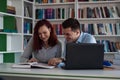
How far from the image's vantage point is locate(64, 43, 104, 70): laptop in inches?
80.2

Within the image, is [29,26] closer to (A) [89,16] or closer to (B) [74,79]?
(A) [89,16]

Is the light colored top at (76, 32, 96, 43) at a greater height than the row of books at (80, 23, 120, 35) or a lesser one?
lesser

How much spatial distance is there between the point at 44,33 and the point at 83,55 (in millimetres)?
831

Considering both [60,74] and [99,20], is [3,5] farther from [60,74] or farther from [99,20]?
[60,74]

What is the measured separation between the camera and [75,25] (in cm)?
261

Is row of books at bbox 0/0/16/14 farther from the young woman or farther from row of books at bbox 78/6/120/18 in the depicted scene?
the young woman

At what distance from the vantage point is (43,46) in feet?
9.32

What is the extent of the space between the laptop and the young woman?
72 centimetres

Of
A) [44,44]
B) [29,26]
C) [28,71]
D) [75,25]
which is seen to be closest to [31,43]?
[44,44]

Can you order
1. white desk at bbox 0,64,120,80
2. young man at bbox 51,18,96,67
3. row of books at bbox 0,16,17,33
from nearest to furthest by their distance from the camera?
white desk at bbox 0,64,120,80 → young man at bbox 51,18,96,67 → row of books at bbox 0,16,17,33

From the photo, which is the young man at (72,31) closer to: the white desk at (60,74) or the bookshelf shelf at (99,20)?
the white desk at (60,74)

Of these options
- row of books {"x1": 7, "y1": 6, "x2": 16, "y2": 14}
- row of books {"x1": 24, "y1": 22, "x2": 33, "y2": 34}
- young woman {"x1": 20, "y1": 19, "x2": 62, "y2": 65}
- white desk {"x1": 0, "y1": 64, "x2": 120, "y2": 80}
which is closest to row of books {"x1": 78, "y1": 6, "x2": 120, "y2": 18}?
row of books {"x1": 24, "y1": 22, "x2": 33, "y2": 34}

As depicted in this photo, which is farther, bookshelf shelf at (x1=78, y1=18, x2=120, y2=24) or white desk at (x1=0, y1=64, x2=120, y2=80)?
bookshelf shelf at (x1=78, y1=18, x2=120, y2=24)

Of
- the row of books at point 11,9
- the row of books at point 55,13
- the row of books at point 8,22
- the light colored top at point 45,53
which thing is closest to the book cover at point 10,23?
the row of books at point 8,22
